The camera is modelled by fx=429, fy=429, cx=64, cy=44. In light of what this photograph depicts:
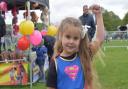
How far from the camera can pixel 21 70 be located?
32.5ft

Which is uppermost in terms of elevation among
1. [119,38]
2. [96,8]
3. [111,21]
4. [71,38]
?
[96,8]

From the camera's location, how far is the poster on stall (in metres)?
9.85

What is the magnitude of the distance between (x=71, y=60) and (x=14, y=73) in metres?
6.16

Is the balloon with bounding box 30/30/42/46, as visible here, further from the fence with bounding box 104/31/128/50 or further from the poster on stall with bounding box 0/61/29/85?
the fence with bounding box 104/31/128/50

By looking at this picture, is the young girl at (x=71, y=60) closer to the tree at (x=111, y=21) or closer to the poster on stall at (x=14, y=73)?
the poster on stall at (x=14, y=73)

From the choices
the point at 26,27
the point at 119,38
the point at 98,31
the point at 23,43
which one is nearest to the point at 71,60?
the point at 98,31

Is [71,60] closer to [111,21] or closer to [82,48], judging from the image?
[82,48]

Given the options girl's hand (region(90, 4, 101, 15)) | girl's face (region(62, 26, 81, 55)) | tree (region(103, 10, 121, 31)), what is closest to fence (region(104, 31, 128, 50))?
girl's hand (region(90, 4, 101, 15))

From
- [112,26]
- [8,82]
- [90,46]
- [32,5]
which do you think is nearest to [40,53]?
[8,82]

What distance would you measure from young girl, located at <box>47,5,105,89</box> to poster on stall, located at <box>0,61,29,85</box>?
6.02 meters

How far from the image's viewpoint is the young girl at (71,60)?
3.80 metres

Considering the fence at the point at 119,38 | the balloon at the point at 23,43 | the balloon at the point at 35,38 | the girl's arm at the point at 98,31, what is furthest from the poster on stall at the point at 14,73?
the fence at the point at 119,38

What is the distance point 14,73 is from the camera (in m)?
9.87

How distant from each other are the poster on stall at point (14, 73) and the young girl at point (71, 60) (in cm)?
602
